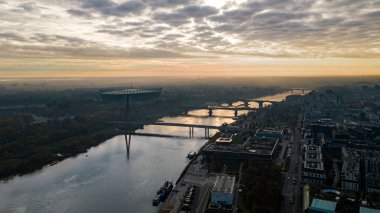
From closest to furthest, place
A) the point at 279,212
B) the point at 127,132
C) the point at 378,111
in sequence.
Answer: the point at 279,212
the point at 127,132
the point at 378,111

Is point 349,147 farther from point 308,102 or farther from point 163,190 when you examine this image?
point 308,102

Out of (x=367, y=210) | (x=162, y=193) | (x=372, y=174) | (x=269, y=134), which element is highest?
(x=269, y=134)

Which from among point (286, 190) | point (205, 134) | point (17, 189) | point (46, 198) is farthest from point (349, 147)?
point (17, 189)

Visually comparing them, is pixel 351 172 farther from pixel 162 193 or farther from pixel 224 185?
pixel 162 193

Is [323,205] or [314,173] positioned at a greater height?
[314,173]

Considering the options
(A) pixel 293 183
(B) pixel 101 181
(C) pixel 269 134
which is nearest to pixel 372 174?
(A) pixel 293 183

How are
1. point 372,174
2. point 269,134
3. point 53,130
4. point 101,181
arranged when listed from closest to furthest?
1. point 372,174
2. point 101,181
3. point 269,134
4. point 53,130

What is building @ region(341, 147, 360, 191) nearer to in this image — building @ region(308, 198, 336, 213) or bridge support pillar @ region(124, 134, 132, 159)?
building @ region(308, 198, 336, 213)
